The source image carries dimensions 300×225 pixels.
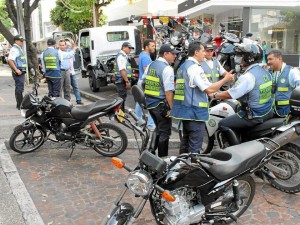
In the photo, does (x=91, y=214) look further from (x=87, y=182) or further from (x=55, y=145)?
(x=55, y=145)

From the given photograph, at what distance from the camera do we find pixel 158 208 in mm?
2992

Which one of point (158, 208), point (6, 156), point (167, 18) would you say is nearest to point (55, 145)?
point (6, 156)

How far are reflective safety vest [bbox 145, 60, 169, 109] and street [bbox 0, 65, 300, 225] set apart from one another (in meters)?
1.09

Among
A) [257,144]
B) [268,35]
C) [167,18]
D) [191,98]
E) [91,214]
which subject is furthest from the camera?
[268,35]

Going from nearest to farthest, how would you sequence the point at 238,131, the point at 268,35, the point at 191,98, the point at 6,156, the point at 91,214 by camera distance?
1. the point at 91,214
2. the point at 191,98
3. the point at 238,131
4. the point at 6,156
5. the point at 268,35

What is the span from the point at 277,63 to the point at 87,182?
3.04 meters

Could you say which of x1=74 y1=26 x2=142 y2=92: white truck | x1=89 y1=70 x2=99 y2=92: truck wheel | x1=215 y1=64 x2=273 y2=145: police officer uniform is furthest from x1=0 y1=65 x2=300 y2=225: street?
x1=89 y1=70 x2=99 y2=92: truck wheel

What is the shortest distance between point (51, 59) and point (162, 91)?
475 cm

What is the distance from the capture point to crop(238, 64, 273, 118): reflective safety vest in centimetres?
416

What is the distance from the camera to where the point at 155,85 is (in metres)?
4.90

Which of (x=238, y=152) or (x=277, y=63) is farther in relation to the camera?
(x=277, y=63)

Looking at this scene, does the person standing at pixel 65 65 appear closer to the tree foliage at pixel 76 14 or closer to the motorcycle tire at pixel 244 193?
the motorcycle tire at pixel 244 193

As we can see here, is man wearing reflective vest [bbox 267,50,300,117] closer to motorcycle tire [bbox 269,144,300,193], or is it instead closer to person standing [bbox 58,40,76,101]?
motorcycle tire [bbox 269,144,300,193]

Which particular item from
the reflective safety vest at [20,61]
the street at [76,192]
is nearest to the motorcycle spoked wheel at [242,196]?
the street at [76,192]
